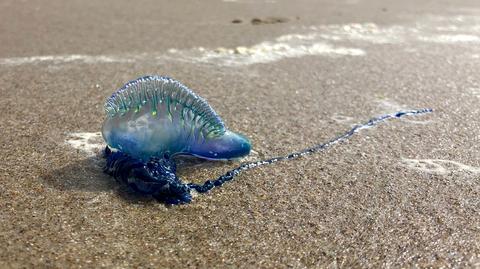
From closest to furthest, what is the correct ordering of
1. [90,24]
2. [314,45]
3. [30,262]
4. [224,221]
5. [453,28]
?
[30,262], [224,221], [314,45], [90,24], [453,28]

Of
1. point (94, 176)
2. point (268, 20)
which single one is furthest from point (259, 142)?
point (268, 20)

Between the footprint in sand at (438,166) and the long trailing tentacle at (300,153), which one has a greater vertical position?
the long trailing tentacle at (300,153)

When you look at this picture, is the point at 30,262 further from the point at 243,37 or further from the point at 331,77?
the point at 243,37

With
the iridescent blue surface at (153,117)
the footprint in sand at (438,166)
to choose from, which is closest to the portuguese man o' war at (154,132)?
the iridescent blue surface at (153,117)

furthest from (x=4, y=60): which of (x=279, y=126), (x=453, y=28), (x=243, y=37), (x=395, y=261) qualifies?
(x=453, y=28)

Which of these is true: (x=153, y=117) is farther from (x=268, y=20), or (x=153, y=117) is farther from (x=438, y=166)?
(x=268, y=20)

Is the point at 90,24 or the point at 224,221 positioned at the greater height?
the point at 90,24

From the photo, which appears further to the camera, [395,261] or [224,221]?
[224,221]

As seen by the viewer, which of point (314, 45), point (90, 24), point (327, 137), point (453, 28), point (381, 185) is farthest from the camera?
point (453, 28)

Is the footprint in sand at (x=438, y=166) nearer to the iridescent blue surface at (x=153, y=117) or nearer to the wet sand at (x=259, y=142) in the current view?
the wet sand at (x=259, y=142)
